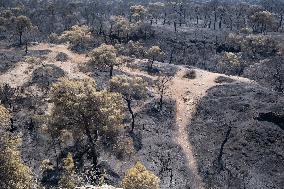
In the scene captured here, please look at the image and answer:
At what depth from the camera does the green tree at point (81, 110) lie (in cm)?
5834

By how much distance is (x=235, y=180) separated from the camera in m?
68.9

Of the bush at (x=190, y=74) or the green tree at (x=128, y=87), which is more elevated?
the green tree at (x=128, y=87)

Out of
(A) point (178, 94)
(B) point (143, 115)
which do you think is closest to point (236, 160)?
(B) point (143, 115)

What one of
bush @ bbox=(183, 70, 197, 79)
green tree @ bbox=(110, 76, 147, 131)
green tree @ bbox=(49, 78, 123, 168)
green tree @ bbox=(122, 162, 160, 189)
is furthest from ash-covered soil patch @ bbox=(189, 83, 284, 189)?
green tree @ bbox=(122, 162, 160, 189)

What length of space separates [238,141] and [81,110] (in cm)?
3226

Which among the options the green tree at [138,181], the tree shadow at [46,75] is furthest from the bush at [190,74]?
the green tree at [138,181]

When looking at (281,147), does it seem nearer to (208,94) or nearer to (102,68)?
(208,94)

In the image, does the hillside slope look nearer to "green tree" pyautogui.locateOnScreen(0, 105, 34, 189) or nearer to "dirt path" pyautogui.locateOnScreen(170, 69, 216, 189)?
"dirt path" pyautogui.locateOnScreen(170, 69, 216, 189)

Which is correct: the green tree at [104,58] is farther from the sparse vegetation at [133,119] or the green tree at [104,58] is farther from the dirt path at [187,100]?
the dirt path at [187,100]

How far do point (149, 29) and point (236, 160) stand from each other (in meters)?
90.9

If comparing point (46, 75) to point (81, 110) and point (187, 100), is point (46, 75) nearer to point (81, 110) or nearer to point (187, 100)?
point (187, 100)

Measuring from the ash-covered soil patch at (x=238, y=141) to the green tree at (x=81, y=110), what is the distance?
67.2ft

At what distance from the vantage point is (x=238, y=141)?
77188mm

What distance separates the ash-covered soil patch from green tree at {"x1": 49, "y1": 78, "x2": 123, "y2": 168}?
67.2 feet
